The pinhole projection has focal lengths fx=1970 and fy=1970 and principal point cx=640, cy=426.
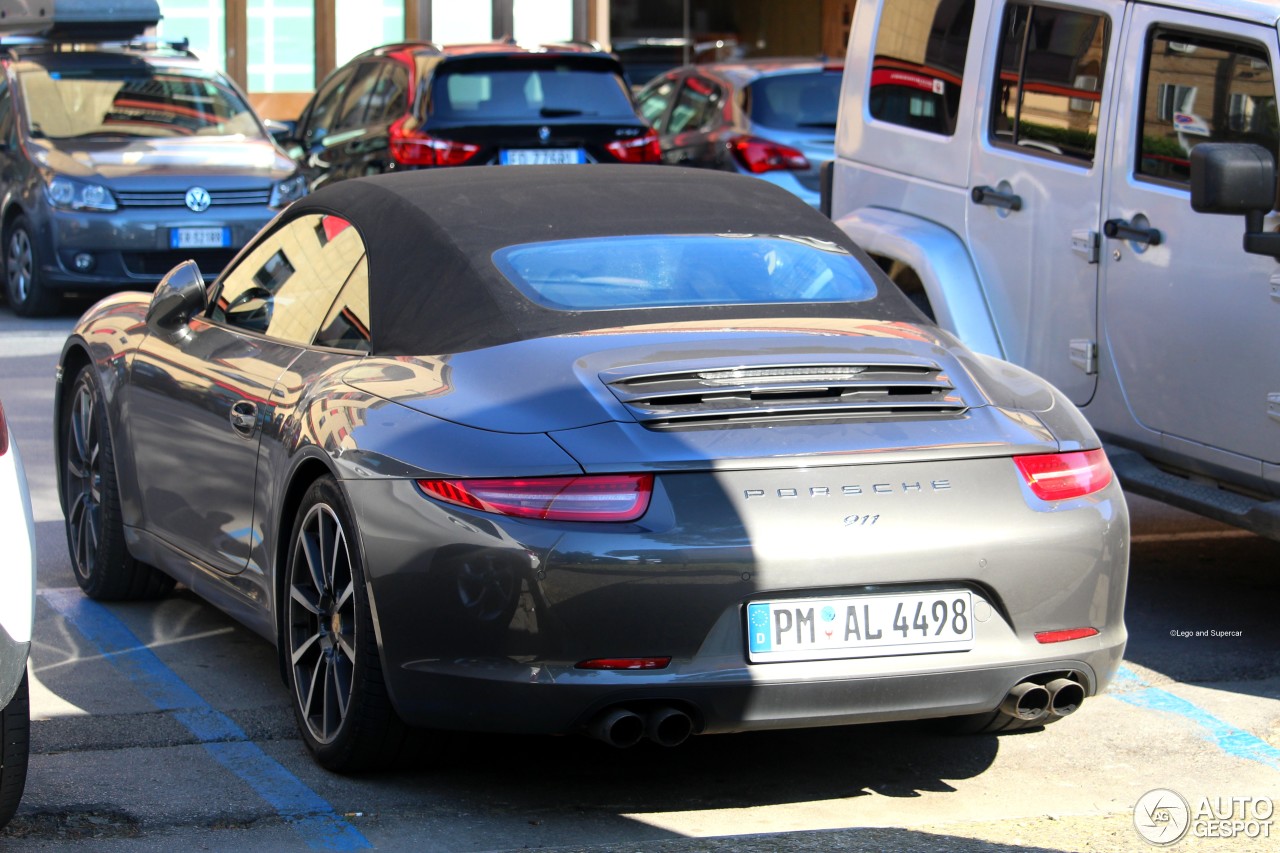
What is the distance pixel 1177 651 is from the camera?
19.8 feet

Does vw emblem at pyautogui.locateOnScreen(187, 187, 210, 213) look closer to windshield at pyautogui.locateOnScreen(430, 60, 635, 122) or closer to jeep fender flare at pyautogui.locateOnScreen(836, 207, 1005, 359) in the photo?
windshield at pyautogui.locateOnScreen(430, 60, 635, 122)

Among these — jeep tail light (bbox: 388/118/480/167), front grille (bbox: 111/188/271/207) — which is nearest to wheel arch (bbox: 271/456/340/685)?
front grille (bbox: 111/188/271/207)

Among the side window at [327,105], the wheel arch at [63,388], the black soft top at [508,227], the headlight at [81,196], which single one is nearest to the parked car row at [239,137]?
the headlight at [81,196]

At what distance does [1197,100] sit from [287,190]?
9.10 meters

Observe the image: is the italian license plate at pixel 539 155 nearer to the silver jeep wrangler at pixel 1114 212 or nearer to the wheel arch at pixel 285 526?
the silver jeep wrangler at pixel 1114 212

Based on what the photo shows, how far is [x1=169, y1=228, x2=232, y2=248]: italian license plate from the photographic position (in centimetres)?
1341

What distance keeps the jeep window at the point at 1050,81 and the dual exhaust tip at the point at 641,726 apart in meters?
3.18

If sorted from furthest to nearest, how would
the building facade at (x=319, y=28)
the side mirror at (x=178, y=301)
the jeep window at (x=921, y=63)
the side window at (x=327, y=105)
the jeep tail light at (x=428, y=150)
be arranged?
the building facade at (x=319, y=28), the side window at (x=327, y=105), the jeep tail light at (x=428, y=150), the jeep window at (x=921, y=63), the side mirror at (x=178, y=301)

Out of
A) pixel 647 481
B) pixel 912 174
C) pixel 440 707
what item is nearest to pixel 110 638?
pixel 440 707

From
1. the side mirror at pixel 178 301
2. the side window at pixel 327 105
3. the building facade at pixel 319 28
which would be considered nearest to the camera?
the side mirror at pixel 178 301

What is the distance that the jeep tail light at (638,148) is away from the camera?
48.3ft

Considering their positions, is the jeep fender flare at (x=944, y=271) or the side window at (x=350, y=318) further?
the jeep fender flare at (x=944, y=271)

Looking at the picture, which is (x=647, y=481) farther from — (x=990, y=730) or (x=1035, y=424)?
(x=990, y=730)

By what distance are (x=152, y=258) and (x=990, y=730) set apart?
9631mm
